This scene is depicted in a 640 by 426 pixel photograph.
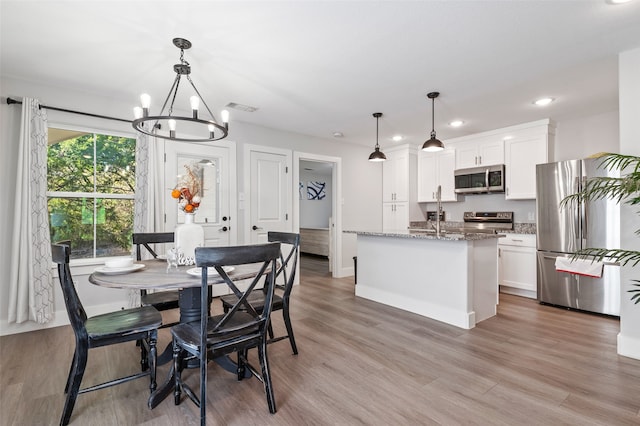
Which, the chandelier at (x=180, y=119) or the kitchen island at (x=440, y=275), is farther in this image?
the kitchen island at (x=440, y=275)

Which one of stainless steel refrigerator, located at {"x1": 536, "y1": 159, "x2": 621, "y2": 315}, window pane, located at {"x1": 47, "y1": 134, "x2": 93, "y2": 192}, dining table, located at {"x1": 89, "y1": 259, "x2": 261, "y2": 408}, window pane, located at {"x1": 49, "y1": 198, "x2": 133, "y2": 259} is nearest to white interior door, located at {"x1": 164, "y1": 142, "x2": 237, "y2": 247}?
window pane, located at {"x1": 49, "y1": 198, "x2": 133, "y2": 259}

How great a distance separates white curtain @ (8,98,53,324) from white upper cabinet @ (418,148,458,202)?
205 inches

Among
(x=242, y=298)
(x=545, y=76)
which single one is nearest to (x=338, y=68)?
(x=545, y=76)

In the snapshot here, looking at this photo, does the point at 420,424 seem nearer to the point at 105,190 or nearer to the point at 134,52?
the point at 134,52

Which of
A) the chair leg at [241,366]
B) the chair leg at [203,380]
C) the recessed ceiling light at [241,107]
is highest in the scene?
the recessed ceiling light at [241,107]

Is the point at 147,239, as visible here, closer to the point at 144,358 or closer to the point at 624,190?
the point at 144,358

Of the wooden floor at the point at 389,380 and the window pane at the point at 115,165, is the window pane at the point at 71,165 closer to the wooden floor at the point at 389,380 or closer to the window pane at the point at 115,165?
the window pane at the point at 115,165

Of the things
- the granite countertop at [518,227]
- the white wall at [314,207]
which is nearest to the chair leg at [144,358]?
the granite countertop at [518,227]

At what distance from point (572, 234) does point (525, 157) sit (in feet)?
4.36

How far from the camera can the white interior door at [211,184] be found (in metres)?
3.96

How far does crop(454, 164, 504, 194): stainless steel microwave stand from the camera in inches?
188

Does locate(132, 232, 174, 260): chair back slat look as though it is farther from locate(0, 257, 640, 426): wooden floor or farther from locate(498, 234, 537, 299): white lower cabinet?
locate(498, 234, 537, 299): white lower cabinet

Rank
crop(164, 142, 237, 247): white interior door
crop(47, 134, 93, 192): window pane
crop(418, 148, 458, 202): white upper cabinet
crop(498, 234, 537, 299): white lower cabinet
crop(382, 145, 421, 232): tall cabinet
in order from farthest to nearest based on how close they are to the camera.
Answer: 1. crop(382, 145, 421, 232): tall cabinet
2. crop(418, 148, 458, 202): white upper cabinet
3. crop(498, 234, 537, 299): white lower cabinet
4. crop(164, 142, 237, 247): white interior door
5. crop(47, 134, 93, 192): window pane

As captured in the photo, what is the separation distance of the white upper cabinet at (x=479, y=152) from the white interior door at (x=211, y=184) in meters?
3.72
